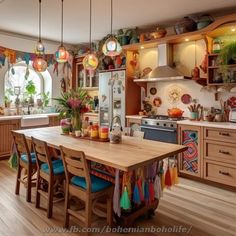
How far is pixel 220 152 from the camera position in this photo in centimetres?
337

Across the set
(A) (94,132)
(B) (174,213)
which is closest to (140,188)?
(B) (174,213)

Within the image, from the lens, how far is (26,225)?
237 cm

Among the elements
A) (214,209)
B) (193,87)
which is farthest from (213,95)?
(214,209)

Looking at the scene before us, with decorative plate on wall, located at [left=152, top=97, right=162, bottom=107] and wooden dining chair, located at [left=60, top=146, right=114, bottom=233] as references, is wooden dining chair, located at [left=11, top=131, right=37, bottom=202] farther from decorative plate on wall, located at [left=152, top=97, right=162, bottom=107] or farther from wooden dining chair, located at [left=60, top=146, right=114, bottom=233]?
decorative plate on wall, located at [left=152, top=97, right=162, bottom=107]

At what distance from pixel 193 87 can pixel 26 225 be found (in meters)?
3.39

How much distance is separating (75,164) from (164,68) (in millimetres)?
2752

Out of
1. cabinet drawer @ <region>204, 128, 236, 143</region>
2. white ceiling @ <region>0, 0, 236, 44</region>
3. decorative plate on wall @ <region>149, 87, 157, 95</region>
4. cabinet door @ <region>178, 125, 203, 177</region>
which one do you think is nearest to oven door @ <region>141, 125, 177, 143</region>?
cabinet door @ <region>178, 125, 203, 177</region>

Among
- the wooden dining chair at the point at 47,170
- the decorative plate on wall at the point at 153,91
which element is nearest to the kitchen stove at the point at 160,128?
the decorative plate on wall at the point at 153,91

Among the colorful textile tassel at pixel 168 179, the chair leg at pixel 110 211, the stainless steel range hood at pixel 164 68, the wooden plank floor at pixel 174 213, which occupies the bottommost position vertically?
the wooden plank floor at pixel 174 213

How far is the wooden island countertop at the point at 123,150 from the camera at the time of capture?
191 cm

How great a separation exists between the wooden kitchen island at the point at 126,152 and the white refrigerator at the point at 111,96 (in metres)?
2.02

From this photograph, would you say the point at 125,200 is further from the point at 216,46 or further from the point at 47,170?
the point at 216,46

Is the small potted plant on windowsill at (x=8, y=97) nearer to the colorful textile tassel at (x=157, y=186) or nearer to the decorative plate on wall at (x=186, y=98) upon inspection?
the decorative plate on wall at (x=186, y=98)

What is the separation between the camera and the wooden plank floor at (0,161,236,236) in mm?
2331
